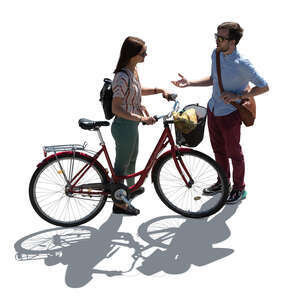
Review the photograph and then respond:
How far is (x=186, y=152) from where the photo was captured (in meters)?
6.08

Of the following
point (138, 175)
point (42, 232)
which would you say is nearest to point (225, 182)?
point (138, 175)

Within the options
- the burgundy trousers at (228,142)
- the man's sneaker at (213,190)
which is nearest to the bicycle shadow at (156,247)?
the man's sneaker at (213,190)

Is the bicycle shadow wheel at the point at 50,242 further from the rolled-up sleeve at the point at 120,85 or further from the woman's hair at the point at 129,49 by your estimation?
the woman's hair at the point at 129,49

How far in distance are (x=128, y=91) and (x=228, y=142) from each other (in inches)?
52.5

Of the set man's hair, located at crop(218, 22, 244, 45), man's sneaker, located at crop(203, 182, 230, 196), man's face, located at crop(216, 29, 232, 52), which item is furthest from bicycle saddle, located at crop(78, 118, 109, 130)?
man's sneaker, located at crop(203, 182, 230, 196)

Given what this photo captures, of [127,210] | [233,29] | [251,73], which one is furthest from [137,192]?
[233,29]

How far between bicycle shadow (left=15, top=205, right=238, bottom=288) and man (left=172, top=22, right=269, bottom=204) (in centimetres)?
54

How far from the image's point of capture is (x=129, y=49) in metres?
5.64

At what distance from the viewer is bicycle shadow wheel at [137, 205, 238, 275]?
5793mm

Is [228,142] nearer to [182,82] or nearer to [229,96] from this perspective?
[229,96]

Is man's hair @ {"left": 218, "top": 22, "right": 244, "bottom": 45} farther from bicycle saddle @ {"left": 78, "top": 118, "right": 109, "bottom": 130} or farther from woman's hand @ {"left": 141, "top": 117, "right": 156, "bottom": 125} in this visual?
bicycle saddle @ {"left": 78, "top": 118, "right": 109, "bottom": 130}

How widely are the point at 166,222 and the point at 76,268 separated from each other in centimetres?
120

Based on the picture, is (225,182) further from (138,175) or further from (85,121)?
(85,121)

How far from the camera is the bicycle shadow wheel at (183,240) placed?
579cm
